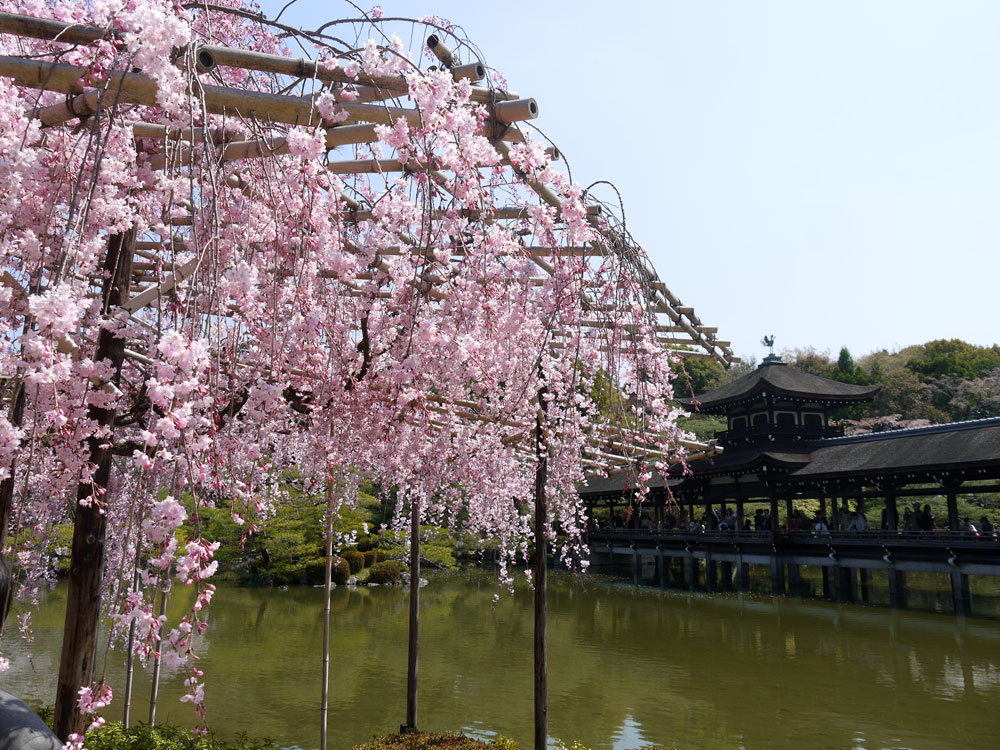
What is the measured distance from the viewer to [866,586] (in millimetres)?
22375

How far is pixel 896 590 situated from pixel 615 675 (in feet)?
33.7

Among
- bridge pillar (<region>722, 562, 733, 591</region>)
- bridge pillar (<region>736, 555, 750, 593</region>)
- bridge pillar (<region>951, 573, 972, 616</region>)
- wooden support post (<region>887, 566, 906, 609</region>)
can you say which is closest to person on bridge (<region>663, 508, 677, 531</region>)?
bridge pillar (<region>722, 562, 733, 591</region>)

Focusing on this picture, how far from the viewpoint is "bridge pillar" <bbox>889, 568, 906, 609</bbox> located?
55.6 feet

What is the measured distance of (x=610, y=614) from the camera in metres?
16.8

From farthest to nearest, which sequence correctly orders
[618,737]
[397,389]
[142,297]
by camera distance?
[618,737] < [397,389] < [142,297]

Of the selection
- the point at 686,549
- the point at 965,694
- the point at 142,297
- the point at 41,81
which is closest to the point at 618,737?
the point at 965,694

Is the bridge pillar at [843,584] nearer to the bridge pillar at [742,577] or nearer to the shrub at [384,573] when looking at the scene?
the bridge pillar at [742,577]

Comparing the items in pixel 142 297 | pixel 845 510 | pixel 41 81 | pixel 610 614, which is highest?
pixel 41 81

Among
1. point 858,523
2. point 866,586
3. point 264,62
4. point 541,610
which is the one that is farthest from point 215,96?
point 866,586

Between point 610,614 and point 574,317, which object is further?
point 610,614

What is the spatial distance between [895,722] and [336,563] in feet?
51.6

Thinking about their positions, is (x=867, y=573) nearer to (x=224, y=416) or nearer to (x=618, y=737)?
(x=618, y=737)

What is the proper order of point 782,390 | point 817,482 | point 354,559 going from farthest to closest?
point 782,390 → point 354,559 → point 817,482

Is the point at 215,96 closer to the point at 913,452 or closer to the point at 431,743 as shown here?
the point at 431,743
